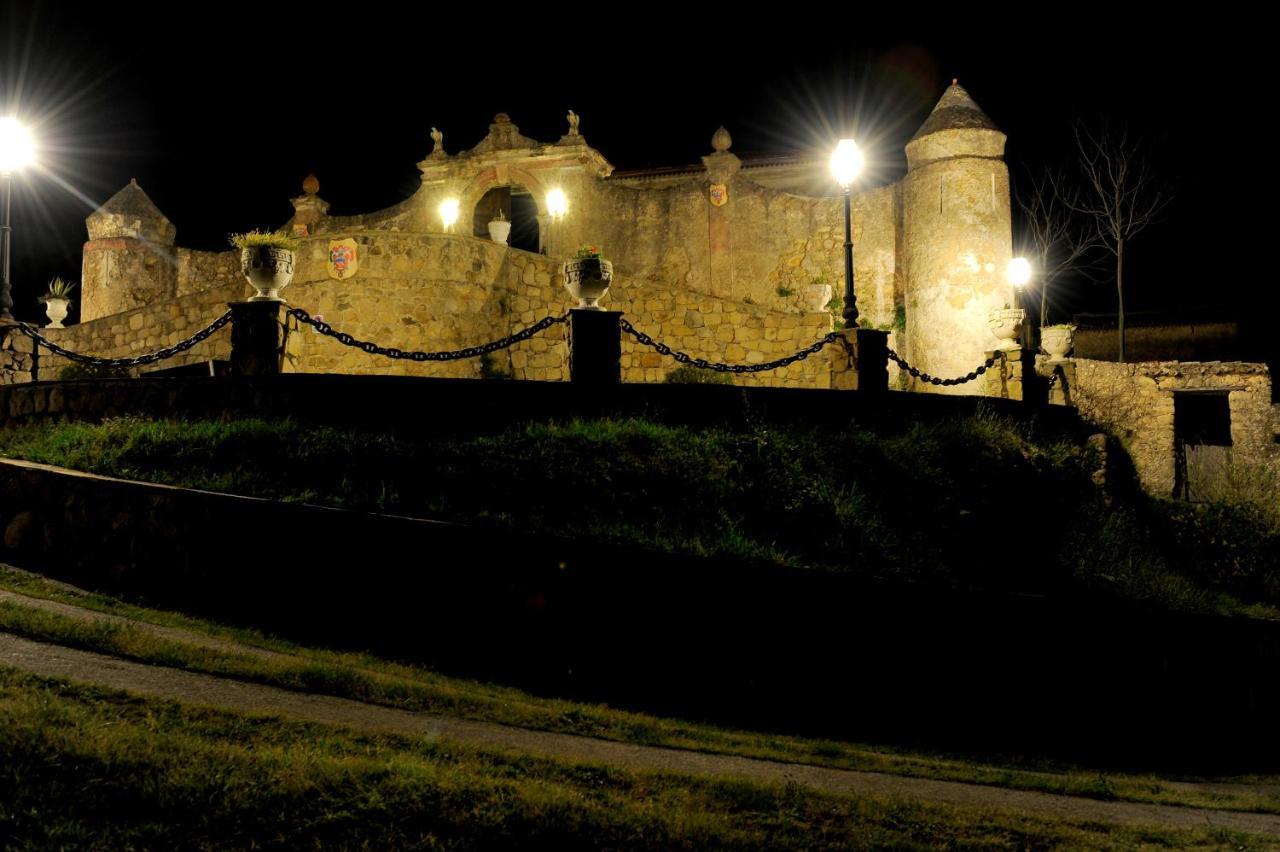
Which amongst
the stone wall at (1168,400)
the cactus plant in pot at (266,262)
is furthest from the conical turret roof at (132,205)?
the stone wall at (1168,400)

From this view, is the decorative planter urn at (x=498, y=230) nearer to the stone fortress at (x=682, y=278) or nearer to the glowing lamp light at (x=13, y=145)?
the stone fortress at (x=682, y=278)

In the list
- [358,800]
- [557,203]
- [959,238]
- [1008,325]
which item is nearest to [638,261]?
[557,203]

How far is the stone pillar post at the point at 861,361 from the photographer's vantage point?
38.1ft

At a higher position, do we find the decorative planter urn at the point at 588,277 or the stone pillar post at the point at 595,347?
the decorative planter urn at the point at 588,277

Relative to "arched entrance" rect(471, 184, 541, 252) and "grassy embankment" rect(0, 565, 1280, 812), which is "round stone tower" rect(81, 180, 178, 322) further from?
"grassy embankment" rect(0, 565, 1280, 812)

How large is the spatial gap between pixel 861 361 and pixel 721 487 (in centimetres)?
452

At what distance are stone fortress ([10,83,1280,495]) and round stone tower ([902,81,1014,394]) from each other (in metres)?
0.04

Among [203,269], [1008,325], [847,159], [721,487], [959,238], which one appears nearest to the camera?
[721,487]

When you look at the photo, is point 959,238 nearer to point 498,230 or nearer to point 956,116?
point 956,116

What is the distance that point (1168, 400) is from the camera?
1672 cm

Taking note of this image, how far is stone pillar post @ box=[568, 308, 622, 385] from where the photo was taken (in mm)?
9742

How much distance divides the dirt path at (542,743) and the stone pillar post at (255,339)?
537cm

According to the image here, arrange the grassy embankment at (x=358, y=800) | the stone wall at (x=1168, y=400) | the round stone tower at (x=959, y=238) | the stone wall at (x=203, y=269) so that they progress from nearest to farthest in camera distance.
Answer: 1. the grassy embankment at (x=358, y=800)
2. the stone wall at (x=1168, y=400)
3. the round stone tower at (x=959, y=238)
4. the stone wall at (x=203, y=269)

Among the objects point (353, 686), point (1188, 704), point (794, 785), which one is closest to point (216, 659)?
point (353, 686)
